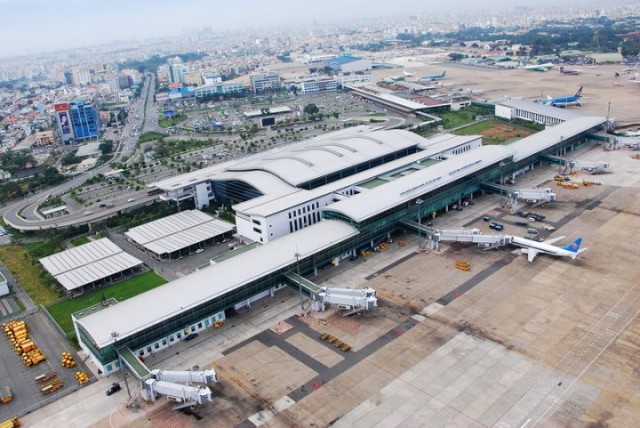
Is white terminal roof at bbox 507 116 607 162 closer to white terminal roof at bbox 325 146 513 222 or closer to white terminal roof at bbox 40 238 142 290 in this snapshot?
white terminal roof at bbox 325 146 513 222

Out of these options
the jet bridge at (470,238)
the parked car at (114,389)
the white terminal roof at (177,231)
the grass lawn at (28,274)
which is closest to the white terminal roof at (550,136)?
the jet bridge at (470,238)

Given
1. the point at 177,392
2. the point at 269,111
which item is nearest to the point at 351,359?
the point at 177,392

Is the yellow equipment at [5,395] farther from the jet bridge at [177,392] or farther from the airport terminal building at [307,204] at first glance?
the jet bridge at [177,392]

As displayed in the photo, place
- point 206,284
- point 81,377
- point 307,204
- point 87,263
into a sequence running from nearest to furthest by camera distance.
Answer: point 81,377 → point 206,284 → point 87,263 → point 307,204

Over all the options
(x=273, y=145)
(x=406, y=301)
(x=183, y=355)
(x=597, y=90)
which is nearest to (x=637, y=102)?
(x=597, y=90)

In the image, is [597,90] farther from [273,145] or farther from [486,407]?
[486,407]

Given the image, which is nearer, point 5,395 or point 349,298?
point 5,395

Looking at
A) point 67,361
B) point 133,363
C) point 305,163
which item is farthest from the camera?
point 305,163

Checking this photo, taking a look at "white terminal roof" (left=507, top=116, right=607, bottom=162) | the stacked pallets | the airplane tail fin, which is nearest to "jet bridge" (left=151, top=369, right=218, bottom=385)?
the stacked pallets

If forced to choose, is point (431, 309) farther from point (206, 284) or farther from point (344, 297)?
point (206, 284)
